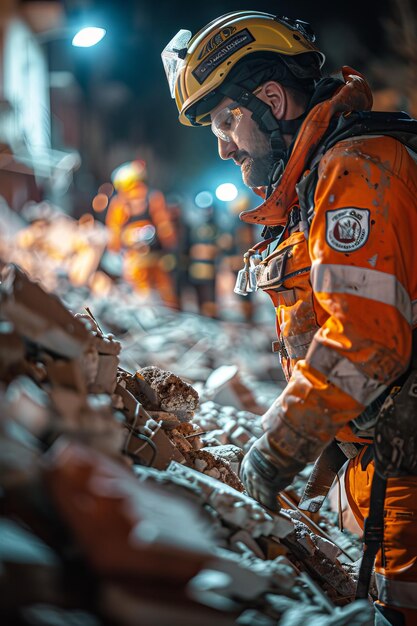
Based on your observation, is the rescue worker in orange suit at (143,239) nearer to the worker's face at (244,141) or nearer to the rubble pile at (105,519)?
the worker's face at (244,141)

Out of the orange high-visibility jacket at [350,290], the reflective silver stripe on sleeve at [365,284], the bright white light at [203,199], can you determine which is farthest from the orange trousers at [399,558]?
the bright white light at [203,199]

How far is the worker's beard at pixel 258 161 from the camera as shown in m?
3.07

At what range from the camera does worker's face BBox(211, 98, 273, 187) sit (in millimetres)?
3070

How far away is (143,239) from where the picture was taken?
46.9ft

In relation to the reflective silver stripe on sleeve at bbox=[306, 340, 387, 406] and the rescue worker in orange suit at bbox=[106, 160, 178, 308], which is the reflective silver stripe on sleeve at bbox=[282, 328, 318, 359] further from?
the rescue worker in orange suit at bbox=[106, 160, 178, 308]

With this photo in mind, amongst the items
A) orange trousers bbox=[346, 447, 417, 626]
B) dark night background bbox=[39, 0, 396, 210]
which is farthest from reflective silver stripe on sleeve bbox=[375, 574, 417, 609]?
dark night background bbox=[39, 0, 396, 210]

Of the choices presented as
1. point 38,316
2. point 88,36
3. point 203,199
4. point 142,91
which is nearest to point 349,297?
point 38,316

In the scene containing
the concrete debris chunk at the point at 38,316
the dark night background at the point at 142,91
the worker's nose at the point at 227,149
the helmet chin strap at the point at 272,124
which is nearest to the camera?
the concrete debris chunk at the point at 38,316

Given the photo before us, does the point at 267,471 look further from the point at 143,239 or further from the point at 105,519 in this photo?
the point at 143,239

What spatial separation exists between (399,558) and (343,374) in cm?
90

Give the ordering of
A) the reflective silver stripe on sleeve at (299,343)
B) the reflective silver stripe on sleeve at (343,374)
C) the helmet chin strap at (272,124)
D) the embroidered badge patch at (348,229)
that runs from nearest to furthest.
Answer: the reflective silver stripe on sleeve at (343,374), the embroidered badge patch at (348,229), the reflective silver stripe on sleeve at (299,343), the helmet chin strap at (272,124)

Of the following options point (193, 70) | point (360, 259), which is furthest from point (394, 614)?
point (193, 70)

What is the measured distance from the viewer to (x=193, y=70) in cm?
315

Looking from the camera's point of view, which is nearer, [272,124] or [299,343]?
[299,343]
